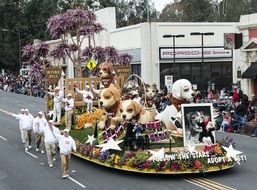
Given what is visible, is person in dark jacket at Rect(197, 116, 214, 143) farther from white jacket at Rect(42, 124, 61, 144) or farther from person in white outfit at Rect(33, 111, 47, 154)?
person in white outfit at Rect(33, 111, 47, 154)

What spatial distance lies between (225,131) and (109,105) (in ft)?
28.9

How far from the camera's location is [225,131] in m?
27.1

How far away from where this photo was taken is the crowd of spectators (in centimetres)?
5750

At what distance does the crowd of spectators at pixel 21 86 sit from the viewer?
5750 cm

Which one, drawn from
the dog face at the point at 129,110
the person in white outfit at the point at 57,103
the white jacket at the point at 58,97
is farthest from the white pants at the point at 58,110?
the dog face at the point at 129,110

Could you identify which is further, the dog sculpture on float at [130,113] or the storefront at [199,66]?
the storefront at [199,66]

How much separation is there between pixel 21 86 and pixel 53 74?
38.4m

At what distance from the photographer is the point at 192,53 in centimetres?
4409

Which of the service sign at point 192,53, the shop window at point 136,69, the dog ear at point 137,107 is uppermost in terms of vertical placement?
the service sign at point 192,53

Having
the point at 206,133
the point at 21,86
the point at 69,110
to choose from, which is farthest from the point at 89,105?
the point at 21,86

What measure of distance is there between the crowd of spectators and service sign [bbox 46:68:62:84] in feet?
80.9

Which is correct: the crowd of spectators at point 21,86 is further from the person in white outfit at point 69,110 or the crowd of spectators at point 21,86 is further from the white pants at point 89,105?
the person in white outfit at point 69,110

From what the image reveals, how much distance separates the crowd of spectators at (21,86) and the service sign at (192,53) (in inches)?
598

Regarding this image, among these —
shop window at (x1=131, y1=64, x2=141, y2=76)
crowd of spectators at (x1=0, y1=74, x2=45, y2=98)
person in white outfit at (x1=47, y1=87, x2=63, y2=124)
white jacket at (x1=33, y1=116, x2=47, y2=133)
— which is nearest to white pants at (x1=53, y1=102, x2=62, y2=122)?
person in white outfit at (x1=47, y1=87, x2=63, y2=124)
